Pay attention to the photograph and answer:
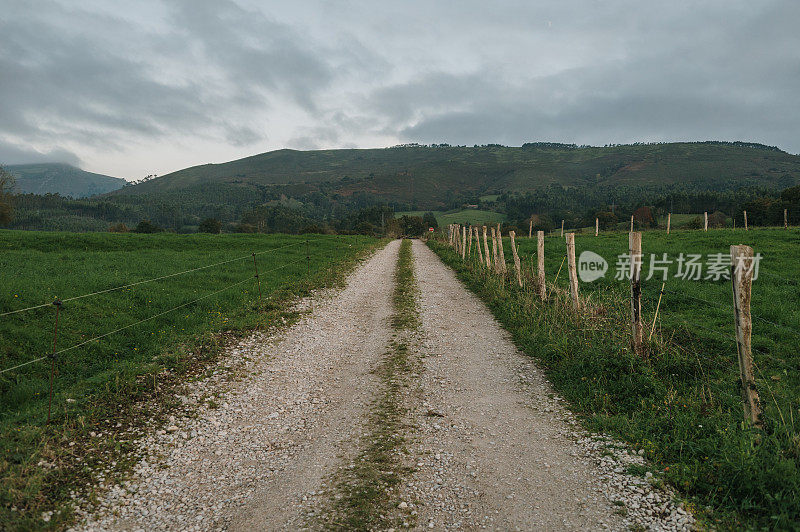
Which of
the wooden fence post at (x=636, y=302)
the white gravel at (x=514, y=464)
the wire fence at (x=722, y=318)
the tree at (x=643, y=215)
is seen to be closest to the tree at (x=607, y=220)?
the tree at (x=643, y=215)

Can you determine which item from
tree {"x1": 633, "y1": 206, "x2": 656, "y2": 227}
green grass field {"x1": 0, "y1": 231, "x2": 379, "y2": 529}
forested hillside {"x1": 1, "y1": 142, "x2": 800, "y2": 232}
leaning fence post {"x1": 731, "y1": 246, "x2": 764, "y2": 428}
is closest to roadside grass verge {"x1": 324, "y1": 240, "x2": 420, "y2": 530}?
green grass field {"x1": 0, "y1": 231, "x2": 379, "y2": 529}

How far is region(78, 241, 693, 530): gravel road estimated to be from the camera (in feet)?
12.8

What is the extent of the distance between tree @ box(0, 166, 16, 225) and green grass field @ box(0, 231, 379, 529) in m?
48.0

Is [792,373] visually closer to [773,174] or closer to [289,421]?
[289,421]

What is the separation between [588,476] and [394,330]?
258 inches

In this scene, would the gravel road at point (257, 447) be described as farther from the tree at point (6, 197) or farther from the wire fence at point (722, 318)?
the tree at point (6, 197)

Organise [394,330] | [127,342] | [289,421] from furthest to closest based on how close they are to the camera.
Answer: [394,330]
[127,342]
[289,421]

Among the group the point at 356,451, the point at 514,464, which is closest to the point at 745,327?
the point at 514,464

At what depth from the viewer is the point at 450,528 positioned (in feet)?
12.3

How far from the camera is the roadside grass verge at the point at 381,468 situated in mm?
3828

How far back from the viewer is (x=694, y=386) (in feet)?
21.0

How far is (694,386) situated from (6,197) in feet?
248

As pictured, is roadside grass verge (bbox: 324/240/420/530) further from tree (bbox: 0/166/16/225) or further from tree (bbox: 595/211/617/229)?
tree (bbox: 595/211/617/229)

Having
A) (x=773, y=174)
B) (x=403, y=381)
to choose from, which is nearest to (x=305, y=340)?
(x=403, y=381)
